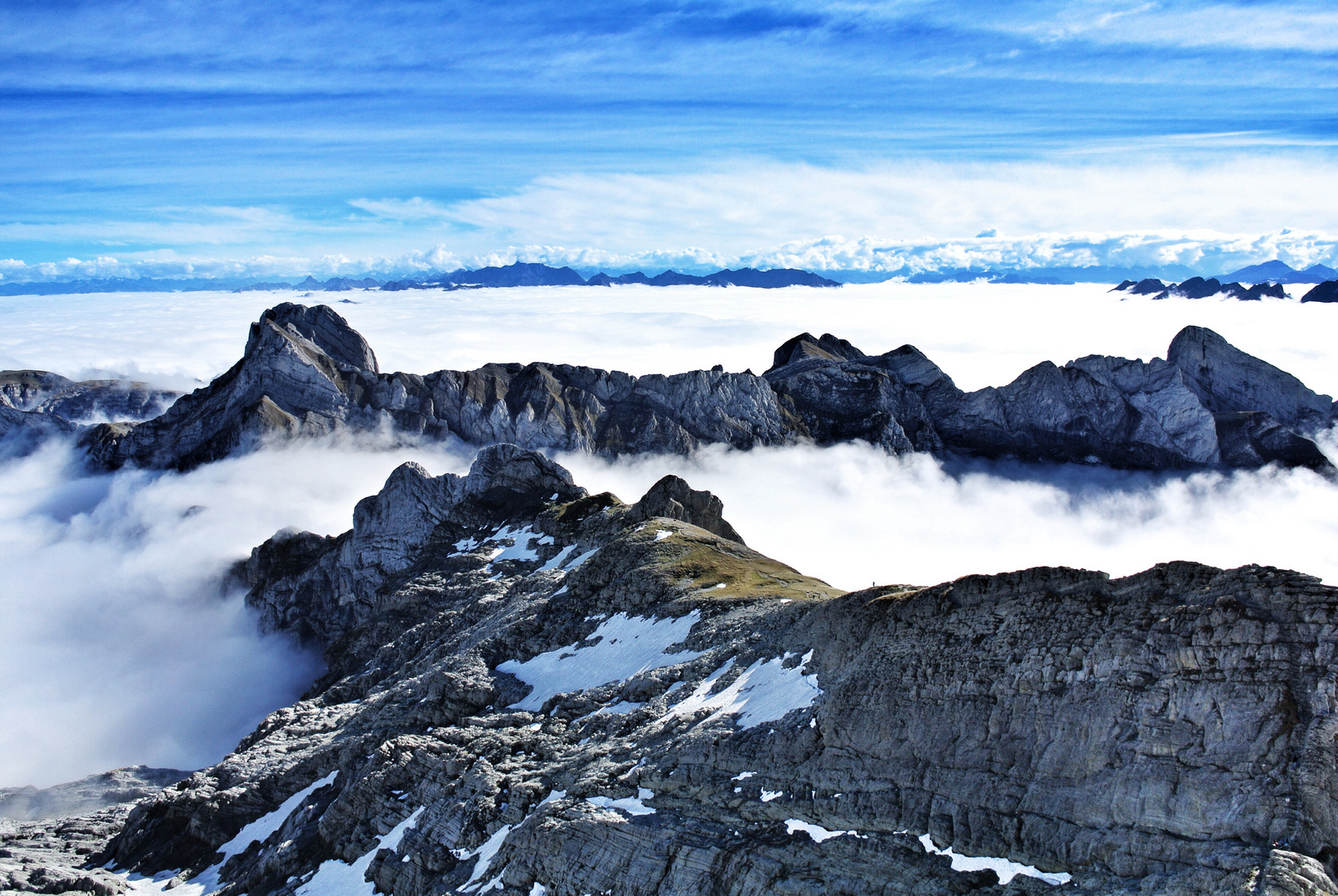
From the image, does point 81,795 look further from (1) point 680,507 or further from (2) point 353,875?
(1) point 680,507

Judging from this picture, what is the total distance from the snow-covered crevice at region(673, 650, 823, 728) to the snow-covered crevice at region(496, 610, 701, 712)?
635 centimetres

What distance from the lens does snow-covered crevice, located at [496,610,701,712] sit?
5650 cm

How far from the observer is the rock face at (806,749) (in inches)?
1067

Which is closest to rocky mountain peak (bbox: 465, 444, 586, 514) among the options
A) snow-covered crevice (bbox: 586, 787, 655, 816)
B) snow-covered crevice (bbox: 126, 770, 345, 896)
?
snow-covered crevice (bbox: 126, 770, 345, 896)

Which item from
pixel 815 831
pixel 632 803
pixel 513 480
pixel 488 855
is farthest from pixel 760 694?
pixel 513 480

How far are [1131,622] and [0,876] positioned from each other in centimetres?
7057

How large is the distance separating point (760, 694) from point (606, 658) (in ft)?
60.5

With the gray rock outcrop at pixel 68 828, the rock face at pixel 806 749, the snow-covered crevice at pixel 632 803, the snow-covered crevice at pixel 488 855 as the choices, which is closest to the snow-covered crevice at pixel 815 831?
the rock face at pixel 806 749

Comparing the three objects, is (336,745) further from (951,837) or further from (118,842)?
(951,837)

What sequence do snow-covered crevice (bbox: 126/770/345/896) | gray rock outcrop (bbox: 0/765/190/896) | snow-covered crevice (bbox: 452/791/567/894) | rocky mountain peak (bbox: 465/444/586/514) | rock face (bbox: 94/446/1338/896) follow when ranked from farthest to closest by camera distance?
rocky mountain peak (bbox: 465/444/586/514) < gray rock outcrop (bbox: 0/765/190/896) < snow-covered crevice (bbox: 126/770/345/896) < snow-covered crevice (bbox: 452/791/567/894) < rock face (bbox: 94/446/1338/896)

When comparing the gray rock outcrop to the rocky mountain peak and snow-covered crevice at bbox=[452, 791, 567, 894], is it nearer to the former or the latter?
snow-covered crevice at bbox=[452, 791, 567, 894]

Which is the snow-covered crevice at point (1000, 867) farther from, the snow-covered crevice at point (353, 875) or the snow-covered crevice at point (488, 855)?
the snow-covered crevice at point (353, 875)

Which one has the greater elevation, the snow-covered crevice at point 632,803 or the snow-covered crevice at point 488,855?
the snow-covered crevice at point 632,803

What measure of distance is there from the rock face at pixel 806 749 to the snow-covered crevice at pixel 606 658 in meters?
0.23
